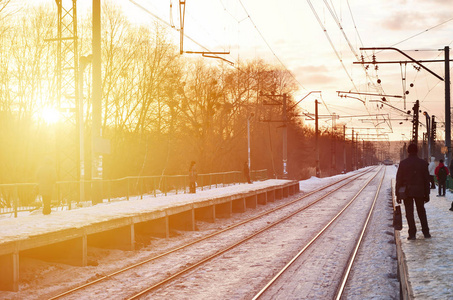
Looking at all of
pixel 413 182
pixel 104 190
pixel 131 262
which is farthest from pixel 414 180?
pixel 104 190

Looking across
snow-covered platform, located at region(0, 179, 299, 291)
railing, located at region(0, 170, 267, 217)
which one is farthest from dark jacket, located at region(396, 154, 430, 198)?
railing, located at region(0, 170, 267, 217)

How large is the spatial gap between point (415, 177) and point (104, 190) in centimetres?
1581

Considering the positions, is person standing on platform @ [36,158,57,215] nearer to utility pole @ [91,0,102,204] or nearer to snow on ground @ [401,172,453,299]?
utility pole @ [91,0,102,204]

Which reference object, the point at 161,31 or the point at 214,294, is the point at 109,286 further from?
the point at 161,31

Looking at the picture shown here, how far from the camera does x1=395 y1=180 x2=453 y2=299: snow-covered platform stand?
8461 millimetres

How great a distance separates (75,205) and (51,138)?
14.3 meters

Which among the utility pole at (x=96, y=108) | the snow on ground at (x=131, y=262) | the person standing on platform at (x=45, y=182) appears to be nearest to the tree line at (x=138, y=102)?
the utility pole at (x=96, y=108)

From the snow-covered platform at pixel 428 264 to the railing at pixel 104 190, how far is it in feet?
39.2

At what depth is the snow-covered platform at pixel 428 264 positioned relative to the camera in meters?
8.46

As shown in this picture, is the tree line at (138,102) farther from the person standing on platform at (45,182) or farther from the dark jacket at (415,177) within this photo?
the dark jacket at (415,177)

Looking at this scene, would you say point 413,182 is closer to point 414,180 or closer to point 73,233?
point 414,180

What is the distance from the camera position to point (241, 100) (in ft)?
214

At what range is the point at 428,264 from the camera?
10586mm

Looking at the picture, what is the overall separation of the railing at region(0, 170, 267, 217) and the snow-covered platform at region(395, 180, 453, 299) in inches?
470
